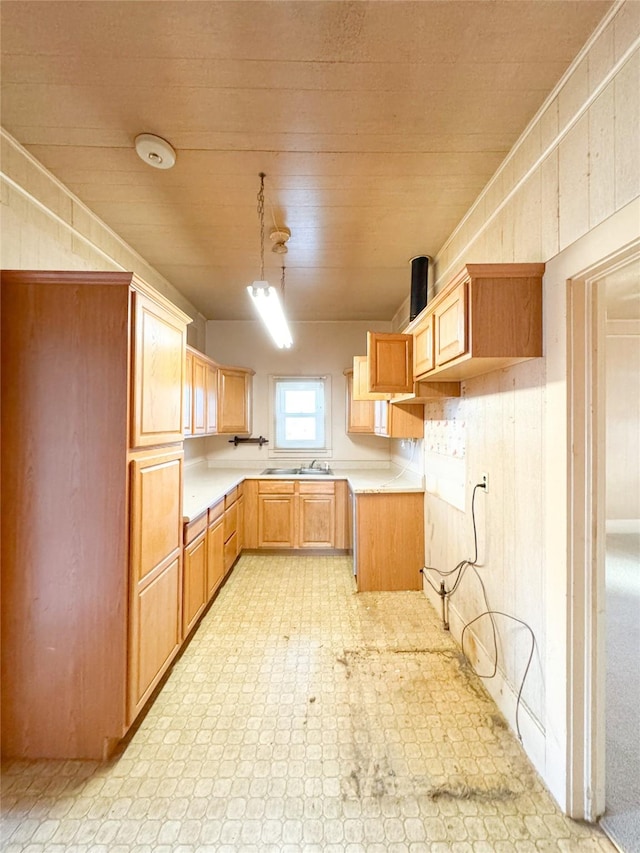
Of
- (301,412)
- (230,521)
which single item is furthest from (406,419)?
(230,521)

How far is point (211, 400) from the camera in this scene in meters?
3.57

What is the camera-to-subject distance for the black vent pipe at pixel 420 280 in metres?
2.65

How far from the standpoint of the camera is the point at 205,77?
128 cm

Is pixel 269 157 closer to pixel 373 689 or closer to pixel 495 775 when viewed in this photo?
pixel 373 689

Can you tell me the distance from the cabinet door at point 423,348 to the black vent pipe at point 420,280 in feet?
1.59

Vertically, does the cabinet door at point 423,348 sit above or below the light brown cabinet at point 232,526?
above

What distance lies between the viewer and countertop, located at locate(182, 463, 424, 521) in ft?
8.37

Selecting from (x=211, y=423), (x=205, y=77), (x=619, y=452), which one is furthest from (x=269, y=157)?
(x=619, y=452)

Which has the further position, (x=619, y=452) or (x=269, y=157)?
(x=619, y=452)

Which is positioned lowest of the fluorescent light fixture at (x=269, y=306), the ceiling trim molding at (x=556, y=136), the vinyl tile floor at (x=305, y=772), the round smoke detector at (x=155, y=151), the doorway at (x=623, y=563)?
the vinyl tile floor at (x=305, y=772)

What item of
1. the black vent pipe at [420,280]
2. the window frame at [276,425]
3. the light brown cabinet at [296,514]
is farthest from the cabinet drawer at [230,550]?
the black vent pipe at [420,280]

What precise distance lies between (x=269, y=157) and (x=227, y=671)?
2.81 meters

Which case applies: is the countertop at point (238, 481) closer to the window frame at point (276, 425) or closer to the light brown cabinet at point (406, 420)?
the window frame at point (276, 425)

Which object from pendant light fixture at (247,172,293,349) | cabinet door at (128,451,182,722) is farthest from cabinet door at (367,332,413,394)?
cabinet door at (128,451,182,722)
